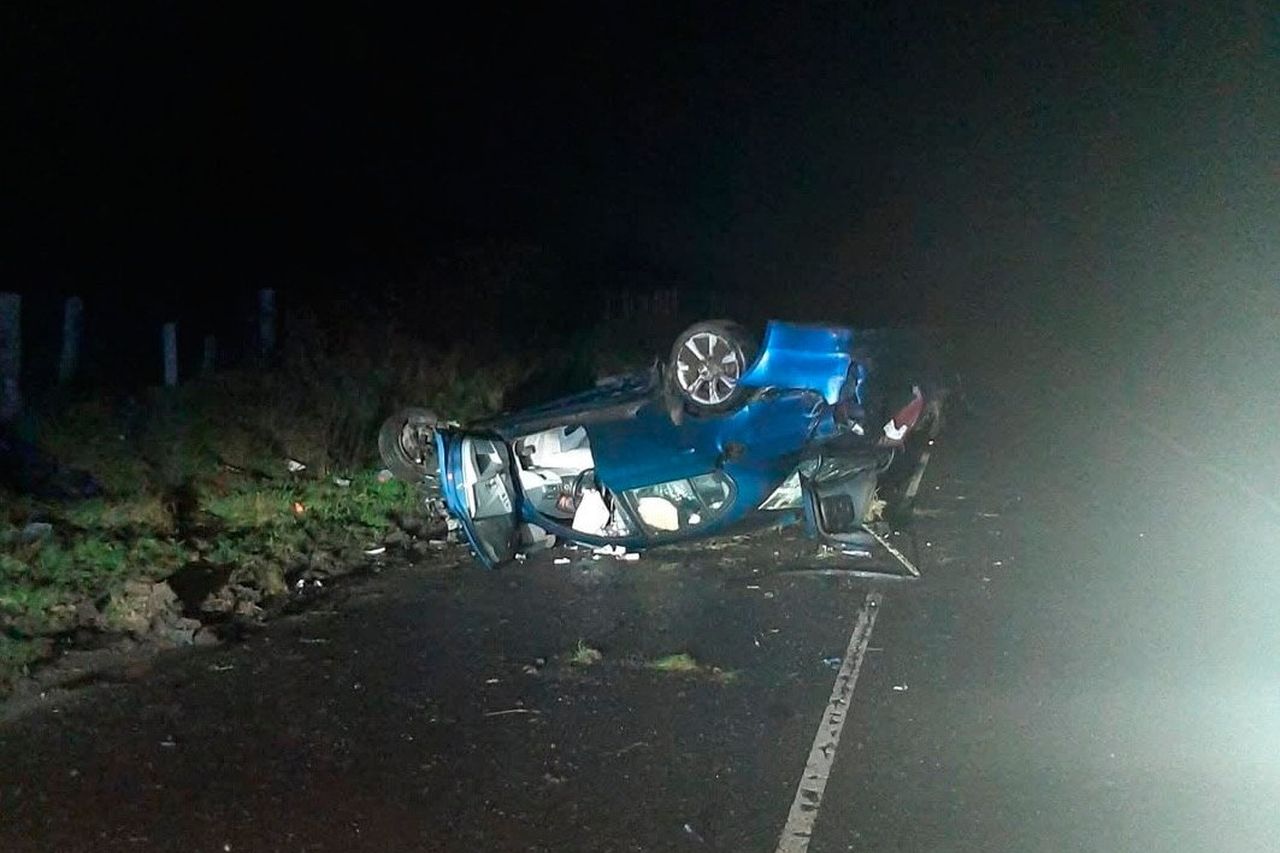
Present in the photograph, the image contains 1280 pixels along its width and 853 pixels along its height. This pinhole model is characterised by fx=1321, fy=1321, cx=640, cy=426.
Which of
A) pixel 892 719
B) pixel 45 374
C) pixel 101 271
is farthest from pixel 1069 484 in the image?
pixel 101 271

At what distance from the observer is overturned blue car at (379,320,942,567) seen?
8727 millimetres

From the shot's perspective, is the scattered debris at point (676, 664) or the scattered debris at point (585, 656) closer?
the scattered debris at point (676, 664)

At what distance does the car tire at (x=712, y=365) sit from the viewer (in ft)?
29.7

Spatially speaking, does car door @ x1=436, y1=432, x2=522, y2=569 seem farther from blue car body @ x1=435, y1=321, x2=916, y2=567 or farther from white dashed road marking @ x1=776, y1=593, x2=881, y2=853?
white dashed road marking @ x1=776, y1=593, x2=881, y2=853

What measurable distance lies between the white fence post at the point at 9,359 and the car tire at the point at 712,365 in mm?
5713

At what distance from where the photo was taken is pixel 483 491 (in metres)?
8.85

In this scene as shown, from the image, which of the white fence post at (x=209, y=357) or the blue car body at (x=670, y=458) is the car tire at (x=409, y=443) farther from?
the white fence post at (x=209, y=357)

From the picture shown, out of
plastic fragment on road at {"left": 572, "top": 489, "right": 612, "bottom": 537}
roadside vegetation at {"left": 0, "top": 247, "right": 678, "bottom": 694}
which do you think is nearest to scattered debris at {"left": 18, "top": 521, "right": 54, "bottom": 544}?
roadside vegetation at {"left": 0, "top": 247, "right": 678, "bottom": 694}

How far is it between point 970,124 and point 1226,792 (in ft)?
161

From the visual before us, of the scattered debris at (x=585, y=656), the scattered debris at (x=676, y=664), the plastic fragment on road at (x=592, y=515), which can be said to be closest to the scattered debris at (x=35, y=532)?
the plastic fragment on road at (x=592, y=515)

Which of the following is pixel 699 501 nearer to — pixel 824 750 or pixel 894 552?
pixel 894 552

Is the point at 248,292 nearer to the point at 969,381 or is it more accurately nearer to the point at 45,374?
the point at 45,374

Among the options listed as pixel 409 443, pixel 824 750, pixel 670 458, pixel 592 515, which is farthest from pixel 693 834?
pixel 409 443

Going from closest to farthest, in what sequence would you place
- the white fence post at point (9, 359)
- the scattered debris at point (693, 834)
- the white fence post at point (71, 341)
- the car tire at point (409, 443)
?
the scattered debris at point (693, 834), the car tire at point (409, 443), the white fence post at point (9, 359), the white fence post at point (71, 341)
